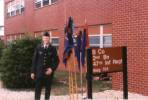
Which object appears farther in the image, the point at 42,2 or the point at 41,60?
the point at 42,2

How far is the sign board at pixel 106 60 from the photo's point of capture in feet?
29.5

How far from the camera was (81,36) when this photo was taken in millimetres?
12070

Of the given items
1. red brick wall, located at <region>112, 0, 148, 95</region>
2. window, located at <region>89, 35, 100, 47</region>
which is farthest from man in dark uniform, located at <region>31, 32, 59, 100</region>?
window, located at <region>89, 35, 100, 47</region>

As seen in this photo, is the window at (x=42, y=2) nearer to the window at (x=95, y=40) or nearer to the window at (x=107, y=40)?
the window at (x=95, y=40)

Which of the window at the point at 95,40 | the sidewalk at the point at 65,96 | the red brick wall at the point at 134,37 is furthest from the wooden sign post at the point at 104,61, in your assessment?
the window at the point at 95,40

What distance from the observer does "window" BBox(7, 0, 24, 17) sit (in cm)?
3319

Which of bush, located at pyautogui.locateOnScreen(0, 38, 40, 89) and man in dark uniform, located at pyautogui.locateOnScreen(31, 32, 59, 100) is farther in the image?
bush, located at pyautogui.locateOnScreen(0, 38, 40, 89)

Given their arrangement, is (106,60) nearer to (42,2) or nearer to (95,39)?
(95,39)

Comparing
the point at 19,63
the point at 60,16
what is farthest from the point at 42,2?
the point at 19,63

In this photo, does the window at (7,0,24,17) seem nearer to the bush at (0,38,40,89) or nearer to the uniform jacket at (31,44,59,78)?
the bush at (0,38,40,89)

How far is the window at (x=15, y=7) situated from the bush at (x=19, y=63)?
1780 centimetres

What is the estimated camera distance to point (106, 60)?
9.23 meters

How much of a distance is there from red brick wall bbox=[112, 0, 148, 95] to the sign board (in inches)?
112

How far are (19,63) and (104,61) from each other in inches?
264
